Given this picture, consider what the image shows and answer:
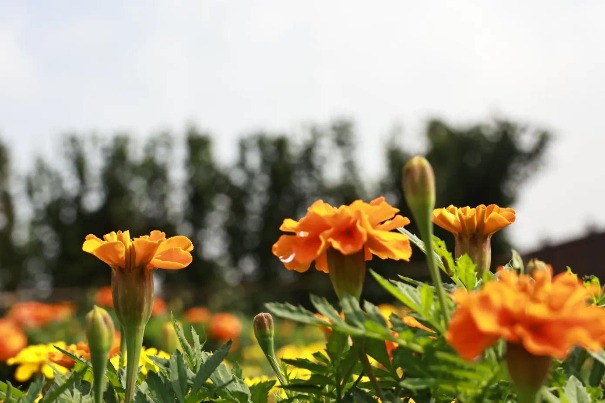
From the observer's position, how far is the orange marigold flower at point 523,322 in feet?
1.72

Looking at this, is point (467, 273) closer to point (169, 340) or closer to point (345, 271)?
point (345, 271)

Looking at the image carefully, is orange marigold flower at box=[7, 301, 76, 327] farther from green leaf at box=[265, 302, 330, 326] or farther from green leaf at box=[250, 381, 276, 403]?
green leaf at box=[265, 302, 330, 326]

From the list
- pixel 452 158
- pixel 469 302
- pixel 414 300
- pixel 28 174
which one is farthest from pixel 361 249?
pixel 28 174

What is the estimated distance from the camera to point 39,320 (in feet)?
12.9

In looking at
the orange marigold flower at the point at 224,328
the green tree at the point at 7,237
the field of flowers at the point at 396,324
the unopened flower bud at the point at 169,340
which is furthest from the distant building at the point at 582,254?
the green tree at the point at 7,237

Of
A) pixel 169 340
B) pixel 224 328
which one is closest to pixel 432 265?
pixel 169 340

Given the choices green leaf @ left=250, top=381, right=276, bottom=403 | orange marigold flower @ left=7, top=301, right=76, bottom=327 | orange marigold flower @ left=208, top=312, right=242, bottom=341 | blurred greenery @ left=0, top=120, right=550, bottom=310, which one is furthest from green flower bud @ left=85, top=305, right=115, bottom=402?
blurred greenery @ left=0, top=120, right=550, bottom=310

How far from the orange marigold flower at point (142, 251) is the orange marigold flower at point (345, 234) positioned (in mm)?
141

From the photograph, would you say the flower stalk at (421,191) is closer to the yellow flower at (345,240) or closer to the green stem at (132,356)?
the yellow flower at (345,240)

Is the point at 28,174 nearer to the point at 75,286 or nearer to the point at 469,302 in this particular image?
the point at 75,286

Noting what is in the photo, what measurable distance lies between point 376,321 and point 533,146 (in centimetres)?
1920

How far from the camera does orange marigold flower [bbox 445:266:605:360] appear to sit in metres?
0.52

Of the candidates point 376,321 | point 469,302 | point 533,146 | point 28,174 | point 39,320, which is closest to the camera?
point 469,302

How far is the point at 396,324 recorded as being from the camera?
65 cm
